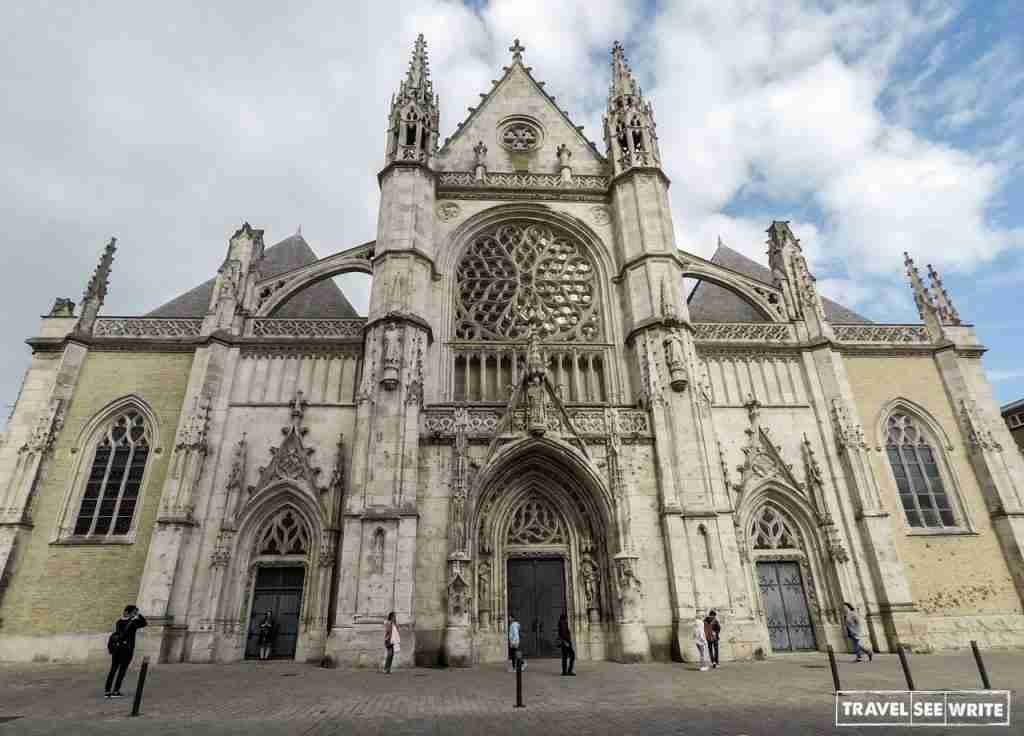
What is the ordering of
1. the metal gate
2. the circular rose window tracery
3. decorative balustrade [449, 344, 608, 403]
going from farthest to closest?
1. the circular rose window tracery
2. decorative balustrade [449, 344, 608, 403]
3. the metal gate

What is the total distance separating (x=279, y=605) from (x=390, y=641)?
436 centimetres

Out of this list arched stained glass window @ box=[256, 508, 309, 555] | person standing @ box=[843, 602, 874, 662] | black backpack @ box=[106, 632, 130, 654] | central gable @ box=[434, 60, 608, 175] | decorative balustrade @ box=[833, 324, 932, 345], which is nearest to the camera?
black backpack @ box=[106, 632, 130, 654]

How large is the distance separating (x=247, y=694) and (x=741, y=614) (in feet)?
32.9

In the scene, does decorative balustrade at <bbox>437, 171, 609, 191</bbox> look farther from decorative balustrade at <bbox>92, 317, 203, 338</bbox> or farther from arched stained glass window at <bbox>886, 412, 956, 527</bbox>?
arched stained glass window at <bbox>886, 412, 956, 527</bbox>

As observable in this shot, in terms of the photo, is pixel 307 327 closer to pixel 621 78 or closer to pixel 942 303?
pixel 621 78

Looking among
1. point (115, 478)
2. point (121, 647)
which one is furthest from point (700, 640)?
point (115, 478)

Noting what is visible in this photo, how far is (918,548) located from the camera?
1459 cm

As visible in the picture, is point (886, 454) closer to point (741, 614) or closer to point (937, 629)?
point (937, 629)

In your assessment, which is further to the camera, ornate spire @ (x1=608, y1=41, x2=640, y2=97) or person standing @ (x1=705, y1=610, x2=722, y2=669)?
ornate spire @ (x1=608, y1=41, x2=640, y2=97)

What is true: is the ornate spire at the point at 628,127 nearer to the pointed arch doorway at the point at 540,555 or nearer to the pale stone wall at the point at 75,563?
the pointed arch doorway at the point at 540,555

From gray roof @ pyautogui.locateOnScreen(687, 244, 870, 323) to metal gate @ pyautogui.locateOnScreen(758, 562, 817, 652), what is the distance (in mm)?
7734

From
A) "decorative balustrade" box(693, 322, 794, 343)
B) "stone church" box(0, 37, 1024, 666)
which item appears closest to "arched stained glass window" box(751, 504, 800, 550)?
"stone church" box(0, 37, 1024, 666)

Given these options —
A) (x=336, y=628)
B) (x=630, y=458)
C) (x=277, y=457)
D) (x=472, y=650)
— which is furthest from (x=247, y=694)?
(x=630, y=458)

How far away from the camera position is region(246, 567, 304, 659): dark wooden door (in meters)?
13.0
